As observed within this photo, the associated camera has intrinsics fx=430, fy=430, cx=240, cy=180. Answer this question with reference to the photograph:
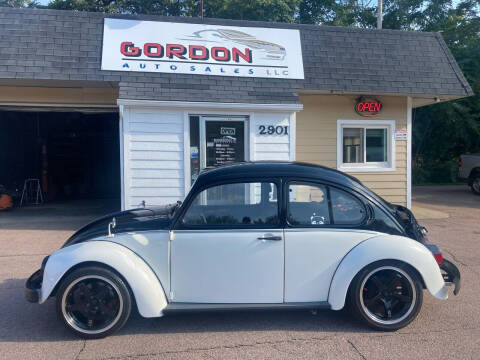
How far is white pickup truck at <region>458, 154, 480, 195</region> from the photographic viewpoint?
52.7ft

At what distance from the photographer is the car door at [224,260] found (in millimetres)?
4172

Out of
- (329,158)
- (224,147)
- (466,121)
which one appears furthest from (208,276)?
(466,121)

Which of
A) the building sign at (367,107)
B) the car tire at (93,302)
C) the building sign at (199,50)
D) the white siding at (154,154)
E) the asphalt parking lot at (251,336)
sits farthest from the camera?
the building sign at (367,107)

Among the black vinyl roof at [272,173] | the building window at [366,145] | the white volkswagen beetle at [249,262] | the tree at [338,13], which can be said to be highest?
the tree at [338,13]

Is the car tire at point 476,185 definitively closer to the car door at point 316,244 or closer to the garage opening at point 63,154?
the garage opening at point 63,154

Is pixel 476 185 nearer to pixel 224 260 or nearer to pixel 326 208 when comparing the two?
pixel 326 208

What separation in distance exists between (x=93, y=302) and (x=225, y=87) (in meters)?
6.14

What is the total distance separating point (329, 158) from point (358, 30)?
3386 mm

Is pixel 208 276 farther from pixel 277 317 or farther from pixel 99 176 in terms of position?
pixel 99 176

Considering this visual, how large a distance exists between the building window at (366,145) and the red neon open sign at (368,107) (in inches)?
8.2

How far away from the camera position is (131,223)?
438 centimetres

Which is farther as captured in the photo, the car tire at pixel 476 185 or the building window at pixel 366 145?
the car tire at pixel 476 185

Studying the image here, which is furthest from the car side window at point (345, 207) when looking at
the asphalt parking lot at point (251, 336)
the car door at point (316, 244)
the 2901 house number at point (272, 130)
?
the 2901 house number at point (272, 130)

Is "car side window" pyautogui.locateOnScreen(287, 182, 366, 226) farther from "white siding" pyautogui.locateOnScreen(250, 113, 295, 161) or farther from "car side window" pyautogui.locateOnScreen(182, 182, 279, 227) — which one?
"white siding" pyautogui.locateOnScreen(250, 113, 295, 161)
